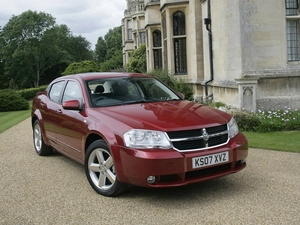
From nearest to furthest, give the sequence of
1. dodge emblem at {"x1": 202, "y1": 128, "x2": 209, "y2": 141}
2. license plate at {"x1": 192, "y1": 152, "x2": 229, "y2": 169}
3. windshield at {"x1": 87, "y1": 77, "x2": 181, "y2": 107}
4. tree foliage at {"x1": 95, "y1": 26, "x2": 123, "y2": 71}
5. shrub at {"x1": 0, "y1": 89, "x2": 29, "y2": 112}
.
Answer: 1. license plate at {"x1": 192, "y1": 152, "x2": 229, "y2": 169}
2. dodge emblem at {"x1": 202, "y1": 128, "x2": 209, "y2": 141}
3. windshield at {"x1": 87, "y1": 77, "x2": 181, "y2": 107}
4. shrub at {"x1": 0, "y1": 89, "x2": 29, "y2": 112}
5. tree foliage at {"x1": 95, "y1": 26, "x2": 123, "y2": 71}

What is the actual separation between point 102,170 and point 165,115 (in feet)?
3.52

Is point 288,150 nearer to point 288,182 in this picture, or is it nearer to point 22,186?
point 288,182

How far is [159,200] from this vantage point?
4.73 m

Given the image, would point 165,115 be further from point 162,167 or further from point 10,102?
point 10,102

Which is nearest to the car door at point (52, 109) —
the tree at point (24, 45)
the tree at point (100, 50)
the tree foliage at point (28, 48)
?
the tree foliage at point (28, 48)

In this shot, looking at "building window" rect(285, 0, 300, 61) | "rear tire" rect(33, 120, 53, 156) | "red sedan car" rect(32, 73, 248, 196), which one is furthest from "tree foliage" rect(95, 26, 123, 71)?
"red sedan car" rect(32, 73, 248, 196)

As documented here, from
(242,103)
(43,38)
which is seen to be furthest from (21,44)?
(242,103)

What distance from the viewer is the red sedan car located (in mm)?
4414

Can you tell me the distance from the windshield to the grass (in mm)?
2527

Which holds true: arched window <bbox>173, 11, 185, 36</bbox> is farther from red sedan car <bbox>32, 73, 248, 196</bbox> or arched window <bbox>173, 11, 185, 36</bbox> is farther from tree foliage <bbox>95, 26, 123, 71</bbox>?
tree foliage <bbox>95, 26, 123, 71</bbox>

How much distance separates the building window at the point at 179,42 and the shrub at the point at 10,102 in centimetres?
867

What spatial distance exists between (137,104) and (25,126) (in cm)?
850

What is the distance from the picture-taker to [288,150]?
7.30 meters

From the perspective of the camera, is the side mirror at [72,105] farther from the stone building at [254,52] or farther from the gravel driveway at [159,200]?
the stone building at [254,52]
